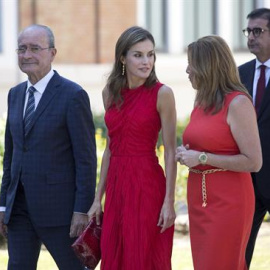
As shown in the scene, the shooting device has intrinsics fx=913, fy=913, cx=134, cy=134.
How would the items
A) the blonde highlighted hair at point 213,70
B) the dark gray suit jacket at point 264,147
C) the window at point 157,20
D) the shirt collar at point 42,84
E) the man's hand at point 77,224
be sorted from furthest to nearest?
the window at point 157,20 < the dark gray suit jacket at point 264,147 < the shirt collar at point 42,84 < the man's hand at point 77,224 < the blonde highlighted hair at point 213,70

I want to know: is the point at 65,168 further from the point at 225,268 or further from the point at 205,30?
the point at 205,30

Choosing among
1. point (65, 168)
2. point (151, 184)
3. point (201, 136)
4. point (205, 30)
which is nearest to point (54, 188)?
point (65, 168)

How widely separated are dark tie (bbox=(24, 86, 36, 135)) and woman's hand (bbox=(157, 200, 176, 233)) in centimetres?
96

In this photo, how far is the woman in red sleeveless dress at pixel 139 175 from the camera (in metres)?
5.44

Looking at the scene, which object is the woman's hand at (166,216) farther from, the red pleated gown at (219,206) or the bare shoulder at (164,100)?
the bare shoulder at (164,100)

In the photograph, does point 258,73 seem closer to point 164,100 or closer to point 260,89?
point 260,89

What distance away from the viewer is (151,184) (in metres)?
5.51

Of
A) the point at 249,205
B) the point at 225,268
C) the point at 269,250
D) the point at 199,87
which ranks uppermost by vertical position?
the point at 199,87

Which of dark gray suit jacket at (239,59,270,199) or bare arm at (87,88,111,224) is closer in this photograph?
bare arm at (87,88,111,224)

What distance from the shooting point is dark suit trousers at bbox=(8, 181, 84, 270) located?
559 centimetres

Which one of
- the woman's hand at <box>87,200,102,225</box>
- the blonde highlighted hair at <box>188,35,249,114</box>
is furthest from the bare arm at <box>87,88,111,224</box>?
the blonde highlighted hair at <box>188,35,249,114</box>

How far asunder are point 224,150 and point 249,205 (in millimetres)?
365

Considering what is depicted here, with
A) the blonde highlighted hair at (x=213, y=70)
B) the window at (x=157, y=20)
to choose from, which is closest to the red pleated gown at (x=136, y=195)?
the blonde highlighted hair at (x=213, y=70)

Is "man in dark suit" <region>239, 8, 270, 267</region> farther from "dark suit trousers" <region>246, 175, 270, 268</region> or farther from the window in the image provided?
the window
